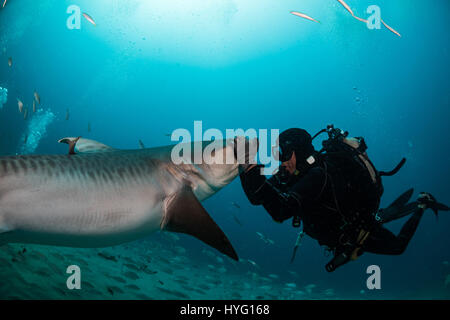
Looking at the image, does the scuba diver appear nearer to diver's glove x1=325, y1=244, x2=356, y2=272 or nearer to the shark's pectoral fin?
diver's glove x1=325, y1=244, x2=356, y2=272

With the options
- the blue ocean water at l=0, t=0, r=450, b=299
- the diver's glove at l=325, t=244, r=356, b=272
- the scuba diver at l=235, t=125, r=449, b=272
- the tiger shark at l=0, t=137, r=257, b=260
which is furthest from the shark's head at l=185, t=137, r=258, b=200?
the blue ocean water at l=0, t=0, r=450, b=299

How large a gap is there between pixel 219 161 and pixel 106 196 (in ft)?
3.45

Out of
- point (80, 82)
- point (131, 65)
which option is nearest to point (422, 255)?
point (131, 65)

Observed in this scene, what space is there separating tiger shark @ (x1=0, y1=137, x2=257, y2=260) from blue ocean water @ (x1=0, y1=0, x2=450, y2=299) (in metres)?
7.13

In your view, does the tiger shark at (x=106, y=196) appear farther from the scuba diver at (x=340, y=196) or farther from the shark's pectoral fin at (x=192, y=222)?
the scuba diver at (x=340, y=196)

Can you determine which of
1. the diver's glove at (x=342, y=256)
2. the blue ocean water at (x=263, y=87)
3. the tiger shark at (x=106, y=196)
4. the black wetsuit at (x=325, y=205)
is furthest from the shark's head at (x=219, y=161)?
the blue ocean water at (x=263, y=87)

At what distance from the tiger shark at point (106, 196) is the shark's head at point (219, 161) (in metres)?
0.01

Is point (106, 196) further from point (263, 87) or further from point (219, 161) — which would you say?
point (263, 87)

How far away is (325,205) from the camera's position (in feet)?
10.7

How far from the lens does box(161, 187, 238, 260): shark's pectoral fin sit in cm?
191

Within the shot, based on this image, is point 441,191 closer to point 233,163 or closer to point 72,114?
point 233,163

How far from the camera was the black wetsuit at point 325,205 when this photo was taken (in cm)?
264

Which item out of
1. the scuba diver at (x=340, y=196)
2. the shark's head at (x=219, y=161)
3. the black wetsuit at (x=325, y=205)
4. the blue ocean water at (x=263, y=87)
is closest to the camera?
the shark's head at (x=219, y=161)

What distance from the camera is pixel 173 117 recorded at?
75438 mm
